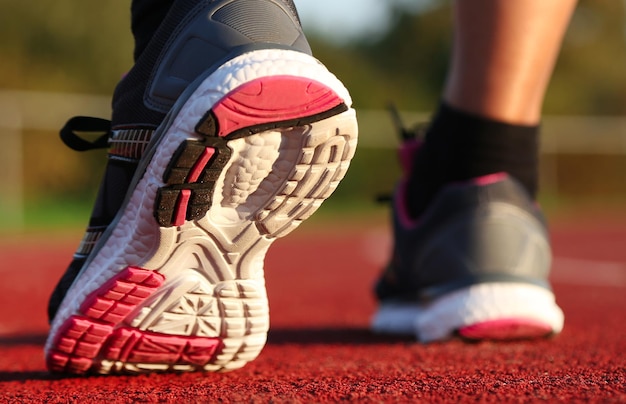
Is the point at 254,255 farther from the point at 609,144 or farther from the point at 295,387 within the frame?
the point at 609,144

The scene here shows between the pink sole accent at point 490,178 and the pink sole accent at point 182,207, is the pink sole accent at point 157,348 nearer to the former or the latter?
the pink sole accent at point 182,207

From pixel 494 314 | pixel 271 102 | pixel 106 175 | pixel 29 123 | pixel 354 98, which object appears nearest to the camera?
pixel 271 102

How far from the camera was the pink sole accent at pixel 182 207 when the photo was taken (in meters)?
→ 1.00

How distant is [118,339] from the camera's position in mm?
1115

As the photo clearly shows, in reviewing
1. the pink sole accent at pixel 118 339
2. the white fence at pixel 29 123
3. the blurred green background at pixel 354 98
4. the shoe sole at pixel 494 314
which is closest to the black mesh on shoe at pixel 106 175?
the pink sole accent at pixel 118 339

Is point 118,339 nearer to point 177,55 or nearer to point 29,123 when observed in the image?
point 177,55

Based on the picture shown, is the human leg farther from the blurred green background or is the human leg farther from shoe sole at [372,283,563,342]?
the blurred green background

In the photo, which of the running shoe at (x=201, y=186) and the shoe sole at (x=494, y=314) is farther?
the shoe sole at (x=494, y=314)

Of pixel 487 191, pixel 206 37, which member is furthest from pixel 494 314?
pixel 206 37

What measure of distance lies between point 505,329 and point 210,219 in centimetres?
69

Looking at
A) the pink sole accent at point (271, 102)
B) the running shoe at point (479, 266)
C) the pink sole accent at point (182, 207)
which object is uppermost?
the pink sole accent at point (271, 102)

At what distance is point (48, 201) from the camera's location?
11.4m

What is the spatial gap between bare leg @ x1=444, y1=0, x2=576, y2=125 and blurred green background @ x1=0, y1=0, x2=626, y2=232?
328 inches

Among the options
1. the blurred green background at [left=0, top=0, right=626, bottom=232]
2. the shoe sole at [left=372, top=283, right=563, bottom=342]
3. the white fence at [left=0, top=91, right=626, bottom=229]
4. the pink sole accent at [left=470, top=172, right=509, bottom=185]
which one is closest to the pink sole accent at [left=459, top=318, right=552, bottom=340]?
the shoe sole at [left=372, top=283, right=563, bottom=342]
